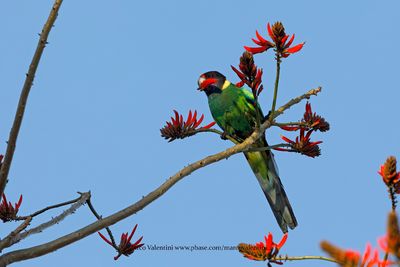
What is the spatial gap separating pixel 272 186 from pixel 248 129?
0.71 metres

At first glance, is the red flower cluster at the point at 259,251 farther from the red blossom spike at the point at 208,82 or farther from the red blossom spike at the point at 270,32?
the red blossom spike at the point at 208,82

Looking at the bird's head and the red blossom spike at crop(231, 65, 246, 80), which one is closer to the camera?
the red blossom spike at crop(231, 65, 246, 80)

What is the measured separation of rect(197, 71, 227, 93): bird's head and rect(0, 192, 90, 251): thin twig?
382 centimetres

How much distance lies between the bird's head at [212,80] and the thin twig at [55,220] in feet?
12.5

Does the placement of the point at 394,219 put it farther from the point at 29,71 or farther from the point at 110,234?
the point at 110,234

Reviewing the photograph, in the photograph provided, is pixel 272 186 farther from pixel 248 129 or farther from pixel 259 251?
pixel 259 251

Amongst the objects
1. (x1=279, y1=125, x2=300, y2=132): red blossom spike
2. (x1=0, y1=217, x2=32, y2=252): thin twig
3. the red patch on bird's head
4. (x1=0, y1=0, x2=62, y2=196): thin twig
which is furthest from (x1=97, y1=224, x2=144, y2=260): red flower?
the red patch on bird's head

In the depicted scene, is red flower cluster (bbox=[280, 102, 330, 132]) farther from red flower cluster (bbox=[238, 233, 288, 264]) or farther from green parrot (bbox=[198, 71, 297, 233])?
green parrot (bbox=[198, 71, 297, 233])

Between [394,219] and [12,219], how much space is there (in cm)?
293

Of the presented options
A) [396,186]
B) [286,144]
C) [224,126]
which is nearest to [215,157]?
[286,144]

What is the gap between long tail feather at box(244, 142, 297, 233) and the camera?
5.83m

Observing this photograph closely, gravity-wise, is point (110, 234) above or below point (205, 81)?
below

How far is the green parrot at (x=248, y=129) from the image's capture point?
5.96 metres

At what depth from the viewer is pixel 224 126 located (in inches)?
267
